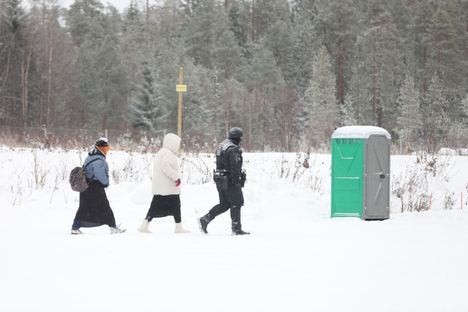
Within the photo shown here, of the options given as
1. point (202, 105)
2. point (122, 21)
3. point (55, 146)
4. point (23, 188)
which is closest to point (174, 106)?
point (202, 105)

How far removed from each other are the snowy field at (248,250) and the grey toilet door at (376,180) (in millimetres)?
340

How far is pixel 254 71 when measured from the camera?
57.0 m

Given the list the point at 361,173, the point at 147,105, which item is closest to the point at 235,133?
the point at 361,173

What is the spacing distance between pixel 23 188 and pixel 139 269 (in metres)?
8.28

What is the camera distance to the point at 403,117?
1821 inches

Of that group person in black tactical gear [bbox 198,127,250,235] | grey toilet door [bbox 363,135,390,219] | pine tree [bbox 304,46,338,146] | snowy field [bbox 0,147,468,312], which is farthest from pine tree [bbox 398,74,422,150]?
person in black tactical gear [bbox 198,127,250,235]

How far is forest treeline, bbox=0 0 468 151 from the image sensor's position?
152 ft

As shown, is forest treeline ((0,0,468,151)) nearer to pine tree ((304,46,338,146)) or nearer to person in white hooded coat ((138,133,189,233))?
pine tree ((304,46,338,146))

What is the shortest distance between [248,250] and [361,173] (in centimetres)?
453

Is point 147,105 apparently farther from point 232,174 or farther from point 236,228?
point 232,174

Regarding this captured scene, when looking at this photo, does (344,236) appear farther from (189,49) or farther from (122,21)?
(122,21)

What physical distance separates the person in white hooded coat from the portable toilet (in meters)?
3.59

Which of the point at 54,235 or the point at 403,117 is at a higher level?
the point at 403,117

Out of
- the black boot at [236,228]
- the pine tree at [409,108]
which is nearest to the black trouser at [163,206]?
the black boot at [236,228]
